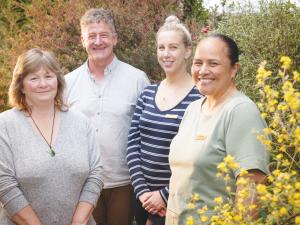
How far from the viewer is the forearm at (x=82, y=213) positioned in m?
3.66

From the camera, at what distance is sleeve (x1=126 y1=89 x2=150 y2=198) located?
13.4 feet

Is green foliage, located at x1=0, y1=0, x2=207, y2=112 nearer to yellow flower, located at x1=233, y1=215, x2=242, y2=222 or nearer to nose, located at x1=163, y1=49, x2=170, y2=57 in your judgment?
nose, located at x1=163, y1=49, x2=170, y2=57

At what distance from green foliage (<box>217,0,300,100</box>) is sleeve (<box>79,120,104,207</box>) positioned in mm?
1965

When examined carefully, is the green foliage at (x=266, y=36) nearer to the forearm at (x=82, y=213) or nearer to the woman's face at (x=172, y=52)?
the woman's face at (x=172, y=52)

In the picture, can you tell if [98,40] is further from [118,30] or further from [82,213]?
[118,30]

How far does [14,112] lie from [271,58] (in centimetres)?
273

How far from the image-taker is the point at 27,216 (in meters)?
3.49

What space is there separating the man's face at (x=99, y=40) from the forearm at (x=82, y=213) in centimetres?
134

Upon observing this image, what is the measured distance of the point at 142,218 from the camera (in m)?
4.36

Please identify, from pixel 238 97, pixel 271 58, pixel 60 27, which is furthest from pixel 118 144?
pixel 60 27

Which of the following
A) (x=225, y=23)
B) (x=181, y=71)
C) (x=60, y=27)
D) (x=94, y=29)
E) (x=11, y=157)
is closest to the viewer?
(x=11, y=157)

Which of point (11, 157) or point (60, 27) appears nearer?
point (11, 157)

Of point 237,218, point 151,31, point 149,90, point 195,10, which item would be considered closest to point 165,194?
point 149,90

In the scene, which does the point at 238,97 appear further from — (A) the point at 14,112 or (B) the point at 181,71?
(A) the point at 14,112
